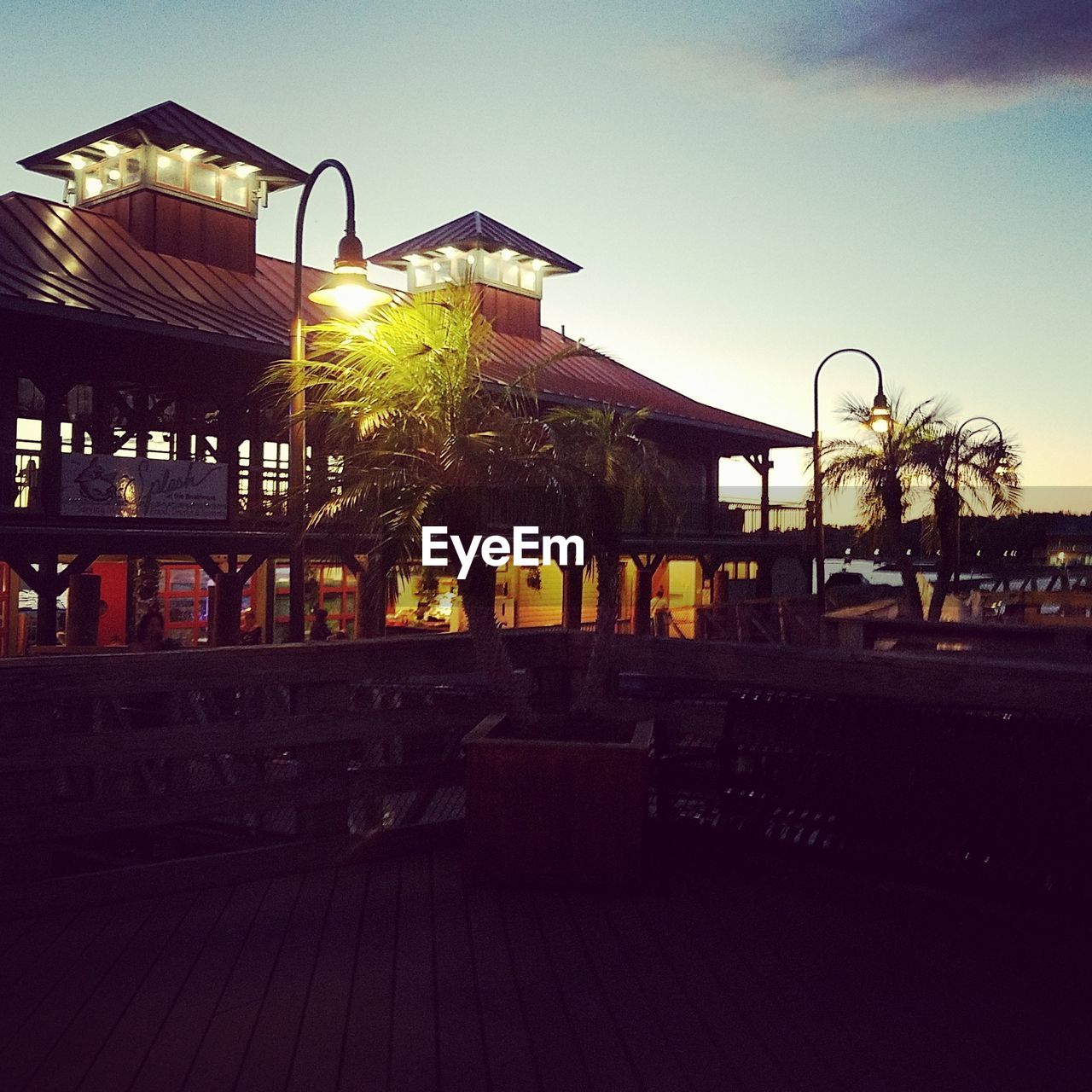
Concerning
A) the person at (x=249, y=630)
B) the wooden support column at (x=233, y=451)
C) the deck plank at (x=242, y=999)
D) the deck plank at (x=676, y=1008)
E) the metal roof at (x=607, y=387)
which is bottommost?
the deck plank at (x=676, y=1008)

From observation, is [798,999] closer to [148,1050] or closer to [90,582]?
[148,1050]

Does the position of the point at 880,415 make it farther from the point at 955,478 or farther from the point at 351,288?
the point at 351,288

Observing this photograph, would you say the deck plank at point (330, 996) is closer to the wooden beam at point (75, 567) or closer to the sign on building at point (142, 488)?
the sign on building at point (142, 488)

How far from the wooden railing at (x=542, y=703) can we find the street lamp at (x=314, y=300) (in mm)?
1356

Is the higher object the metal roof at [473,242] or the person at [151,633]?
the metal roof at [473,242]

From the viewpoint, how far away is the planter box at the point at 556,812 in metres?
5.02

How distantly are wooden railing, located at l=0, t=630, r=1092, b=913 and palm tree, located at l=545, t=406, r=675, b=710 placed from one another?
319mm

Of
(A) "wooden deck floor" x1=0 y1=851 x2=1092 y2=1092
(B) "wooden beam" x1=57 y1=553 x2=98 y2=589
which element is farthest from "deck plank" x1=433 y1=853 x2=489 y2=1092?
(B) "wooden beam" x1=57 y1=553 x2=98 y2=589

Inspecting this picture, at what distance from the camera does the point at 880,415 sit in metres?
19.9

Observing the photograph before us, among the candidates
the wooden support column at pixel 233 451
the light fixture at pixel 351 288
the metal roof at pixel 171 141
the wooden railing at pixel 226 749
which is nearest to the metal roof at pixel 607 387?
the wooden support column at pixel 233 451

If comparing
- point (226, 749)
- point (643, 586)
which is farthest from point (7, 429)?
point (643, 586)

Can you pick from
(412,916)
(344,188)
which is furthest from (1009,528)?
(412,916)

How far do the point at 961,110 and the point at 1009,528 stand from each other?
108ft

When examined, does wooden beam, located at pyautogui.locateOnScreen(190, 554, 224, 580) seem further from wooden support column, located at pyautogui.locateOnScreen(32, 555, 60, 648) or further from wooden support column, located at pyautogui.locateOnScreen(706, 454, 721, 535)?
wooden support column, located at pyautogui.locateOnScreen(706, 454, 721, 535)
